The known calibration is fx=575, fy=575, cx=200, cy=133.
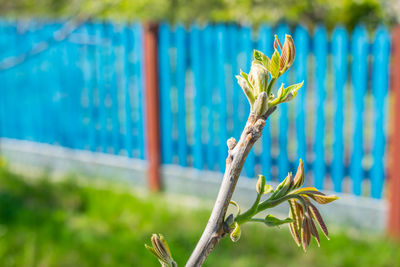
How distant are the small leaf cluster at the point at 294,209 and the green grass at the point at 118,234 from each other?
3009 mm

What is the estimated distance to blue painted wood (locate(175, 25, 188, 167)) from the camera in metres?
5.25

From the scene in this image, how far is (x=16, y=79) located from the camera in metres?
6.64

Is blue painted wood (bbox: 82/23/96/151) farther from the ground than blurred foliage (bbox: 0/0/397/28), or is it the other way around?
blurred foliage (bbox: 0/0/397/28)

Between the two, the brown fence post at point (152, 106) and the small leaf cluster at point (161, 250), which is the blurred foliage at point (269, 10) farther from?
the small leaf cluster at point (161, 250)

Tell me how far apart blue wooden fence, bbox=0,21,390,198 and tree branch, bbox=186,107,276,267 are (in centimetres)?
329

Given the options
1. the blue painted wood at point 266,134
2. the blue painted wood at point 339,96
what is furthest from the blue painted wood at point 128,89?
the blue painted wood at point 339,96

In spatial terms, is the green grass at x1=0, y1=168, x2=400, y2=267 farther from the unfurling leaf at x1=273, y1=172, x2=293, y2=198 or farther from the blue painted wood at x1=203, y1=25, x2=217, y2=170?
the unfurling leaf at x1=273, y1=172, x2=293, y2=198

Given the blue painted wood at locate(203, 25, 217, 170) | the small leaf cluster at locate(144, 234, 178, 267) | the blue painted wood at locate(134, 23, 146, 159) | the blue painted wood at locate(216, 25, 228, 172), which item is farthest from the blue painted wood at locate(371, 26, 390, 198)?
the small leaf cluster at locate(144, 234, 178, 267)

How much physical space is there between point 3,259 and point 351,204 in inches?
104

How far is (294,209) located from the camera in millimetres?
546

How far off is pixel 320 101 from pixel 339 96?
0.17m

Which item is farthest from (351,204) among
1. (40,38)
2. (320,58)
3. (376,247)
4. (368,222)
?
(40,38)

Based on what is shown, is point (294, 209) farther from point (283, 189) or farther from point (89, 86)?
point (89, 86)

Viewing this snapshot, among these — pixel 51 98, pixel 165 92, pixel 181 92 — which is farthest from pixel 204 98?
pixel 51 98
